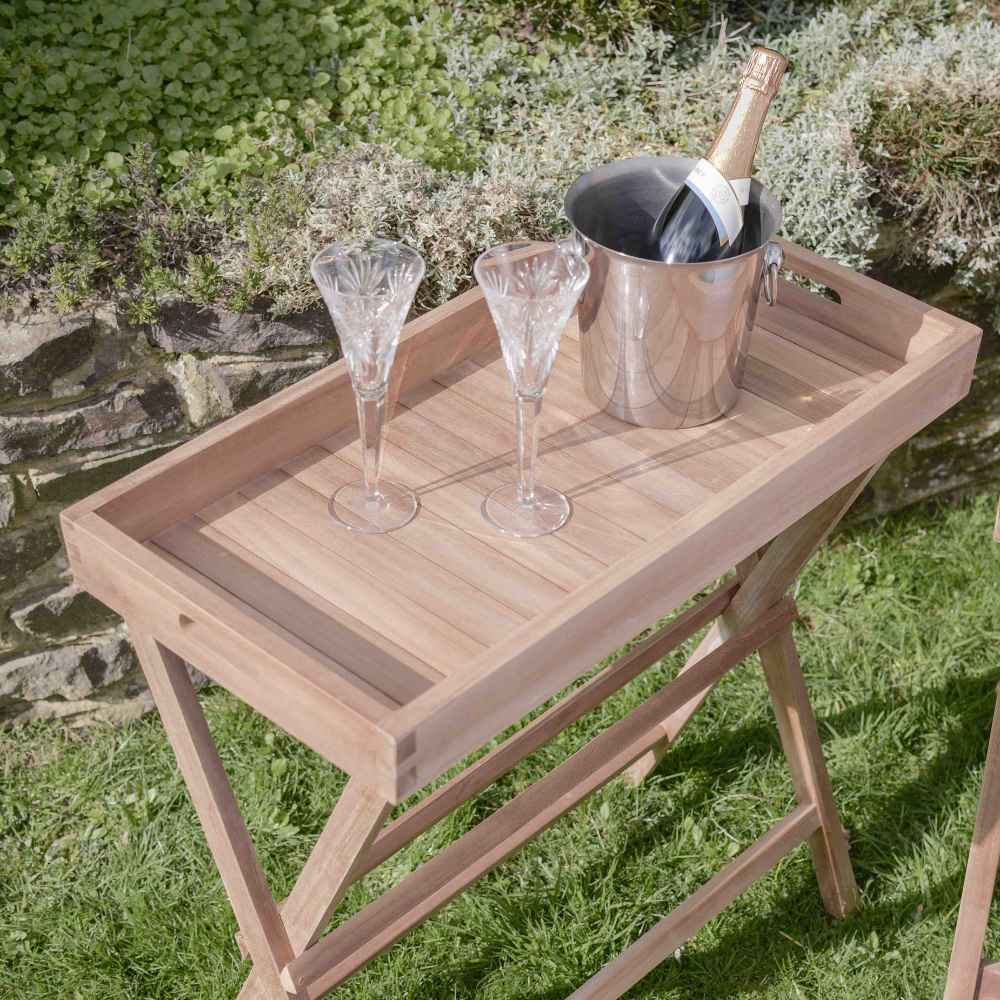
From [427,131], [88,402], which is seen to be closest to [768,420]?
[88,402]

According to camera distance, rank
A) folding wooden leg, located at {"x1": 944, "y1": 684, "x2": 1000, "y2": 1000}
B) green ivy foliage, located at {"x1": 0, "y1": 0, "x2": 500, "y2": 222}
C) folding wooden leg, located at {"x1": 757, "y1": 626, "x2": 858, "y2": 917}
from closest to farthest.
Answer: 1. folding wooden leg, located at {"x1": 944, "y1": 684, "x2": 1000, "y2": 1000}
2. folding wooden leg, located at {"x1": 757, "y1": 626, "x2": 858, "y2": 917}
3. green ivy foliage, located at {"x1": 0, "y1": 0, "x2": 500, "y2": 222}

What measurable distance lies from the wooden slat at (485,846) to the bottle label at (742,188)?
0.66m

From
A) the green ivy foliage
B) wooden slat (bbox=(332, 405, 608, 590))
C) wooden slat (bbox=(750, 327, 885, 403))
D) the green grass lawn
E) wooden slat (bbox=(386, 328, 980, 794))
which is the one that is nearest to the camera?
wooden slat (bbox=(386, 328, 980, 794))

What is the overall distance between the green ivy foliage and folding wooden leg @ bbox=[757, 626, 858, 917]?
4.49 ft

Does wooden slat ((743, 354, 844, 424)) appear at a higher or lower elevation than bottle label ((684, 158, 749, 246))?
lower

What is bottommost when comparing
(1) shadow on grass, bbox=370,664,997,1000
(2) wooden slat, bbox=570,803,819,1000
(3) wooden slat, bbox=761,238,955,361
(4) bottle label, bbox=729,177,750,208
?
(1) shadow on grass, bbox=370,664,997,1000

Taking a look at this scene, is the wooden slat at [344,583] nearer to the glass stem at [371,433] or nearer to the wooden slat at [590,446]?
the glass stem at [371,433]

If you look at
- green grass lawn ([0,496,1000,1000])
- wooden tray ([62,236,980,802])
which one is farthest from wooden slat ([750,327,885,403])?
green grass lawn ([0,496,1000,1000])

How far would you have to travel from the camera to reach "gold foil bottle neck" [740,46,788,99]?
1.43 meters

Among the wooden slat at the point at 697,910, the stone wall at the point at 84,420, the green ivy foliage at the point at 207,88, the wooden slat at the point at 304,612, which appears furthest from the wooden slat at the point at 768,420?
the green ivy foliage at the point at 207,88

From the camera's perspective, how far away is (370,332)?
1.26 metres

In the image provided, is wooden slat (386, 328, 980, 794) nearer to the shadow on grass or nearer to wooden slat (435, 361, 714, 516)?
wooden slat (435, 361, 714, 516)

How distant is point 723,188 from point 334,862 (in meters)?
0.97

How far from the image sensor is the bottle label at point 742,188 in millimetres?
1508
